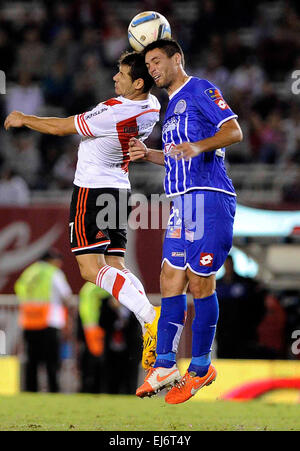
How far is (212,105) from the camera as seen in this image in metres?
7.61

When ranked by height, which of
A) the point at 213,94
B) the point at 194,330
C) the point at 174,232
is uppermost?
the point at 213,94

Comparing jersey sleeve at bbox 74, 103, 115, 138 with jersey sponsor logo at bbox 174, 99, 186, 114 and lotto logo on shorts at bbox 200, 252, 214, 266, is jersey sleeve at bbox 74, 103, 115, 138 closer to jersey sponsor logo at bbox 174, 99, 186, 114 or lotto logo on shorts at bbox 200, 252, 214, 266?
jersey sponsor logo at bbox 174, 99, 186, 114

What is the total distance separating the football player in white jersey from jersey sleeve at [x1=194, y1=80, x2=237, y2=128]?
2.43 ft

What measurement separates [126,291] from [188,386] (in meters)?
1.03

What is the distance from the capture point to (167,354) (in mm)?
7906

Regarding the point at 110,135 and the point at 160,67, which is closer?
the point at 160,67

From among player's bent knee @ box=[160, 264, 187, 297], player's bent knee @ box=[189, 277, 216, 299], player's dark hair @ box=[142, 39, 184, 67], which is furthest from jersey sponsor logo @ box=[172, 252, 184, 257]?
player's dark hair @ box=[142, 39, 184, 67]

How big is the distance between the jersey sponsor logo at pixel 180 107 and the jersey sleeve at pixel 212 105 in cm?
12

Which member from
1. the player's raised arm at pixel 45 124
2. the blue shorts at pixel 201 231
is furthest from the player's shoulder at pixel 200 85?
the player's raised arm at pixel 45 124

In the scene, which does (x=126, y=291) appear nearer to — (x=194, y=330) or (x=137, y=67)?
(x=194, y=330)

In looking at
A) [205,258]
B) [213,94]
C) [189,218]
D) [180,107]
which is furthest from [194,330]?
[213,94]

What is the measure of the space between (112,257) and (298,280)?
283 inches

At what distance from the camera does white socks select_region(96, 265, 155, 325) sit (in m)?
8.23

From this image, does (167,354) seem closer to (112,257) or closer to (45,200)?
(112,257)
